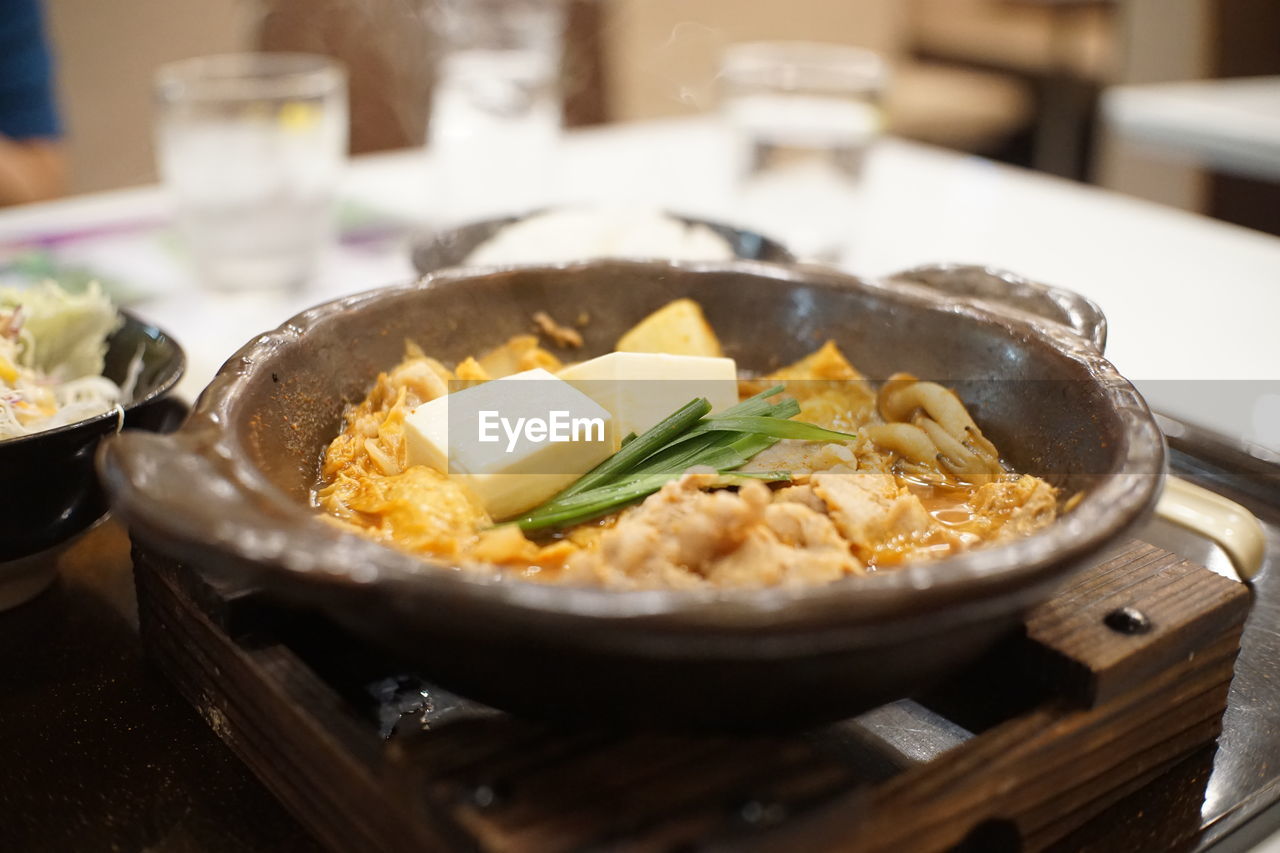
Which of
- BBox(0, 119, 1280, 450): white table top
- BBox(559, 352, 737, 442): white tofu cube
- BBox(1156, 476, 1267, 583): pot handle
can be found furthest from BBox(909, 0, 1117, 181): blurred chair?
BBox(559, 352, 737, 442): white tofu cube

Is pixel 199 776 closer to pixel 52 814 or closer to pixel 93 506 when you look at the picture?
pixel 52 814

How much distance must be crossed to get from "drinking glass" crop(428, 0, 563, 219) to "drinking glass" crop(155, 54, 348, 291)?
49 centimetres

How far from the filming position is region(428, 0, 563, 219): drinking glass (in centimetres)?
282

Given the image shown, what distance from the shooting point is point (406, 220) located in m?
2.93

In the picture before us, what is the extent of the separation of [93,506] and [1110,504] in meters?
1.17

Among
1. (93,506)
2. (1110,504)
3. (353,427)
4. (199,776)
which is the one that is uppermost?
(1110,504)

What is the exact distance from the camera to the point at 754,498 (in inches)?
42.3

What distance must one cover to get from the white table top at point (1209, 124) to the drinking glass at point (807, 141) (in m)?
1.58

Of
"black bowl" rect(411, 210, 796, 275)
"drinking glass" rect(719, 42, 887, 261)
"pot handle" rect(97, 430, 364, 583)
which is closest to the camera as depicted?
"pot handle" rect(97, 430, 364, 583)

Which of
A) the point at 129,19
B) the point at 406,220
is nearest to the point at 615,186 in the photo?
the point at 406,220

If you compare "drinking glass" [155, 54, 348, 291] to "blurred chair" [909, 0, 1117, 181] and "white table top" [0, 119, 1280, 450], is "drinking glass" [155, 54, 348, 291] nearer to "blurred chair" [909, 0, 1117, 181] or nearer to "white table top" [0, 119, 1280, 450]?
"white table top" [0, 119, 1280, 450]

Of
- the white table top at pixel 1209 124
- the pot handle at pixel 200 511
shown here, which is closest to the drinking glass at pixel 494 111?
the pot handle at pixel 200 511

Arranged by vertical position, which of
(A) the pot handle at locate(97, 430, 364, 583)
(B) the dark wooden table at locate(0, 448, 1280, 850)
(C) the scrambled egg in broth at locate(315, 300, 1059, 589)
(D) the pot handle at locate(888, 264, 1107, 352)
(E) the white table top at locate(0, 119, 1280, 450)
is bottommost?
(B) the dark wooden table at locate(0, 448, 1280, 850)

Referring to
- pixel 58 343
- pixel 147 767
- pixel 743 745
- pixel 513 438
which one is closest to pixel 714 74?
pixel 58 343
